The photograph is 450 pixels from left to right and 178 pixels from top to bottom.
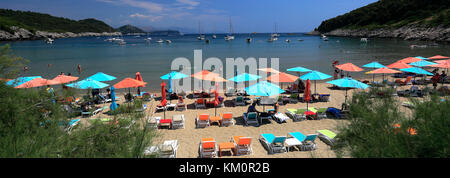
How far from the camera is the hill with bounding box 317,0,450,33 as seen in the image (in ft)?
217

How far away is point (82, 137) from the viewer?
4.16 metres

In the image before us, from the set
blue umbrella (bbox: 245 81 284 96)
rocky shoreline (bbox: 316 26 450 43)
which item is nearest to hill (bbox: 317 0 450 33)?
rocky shoreline (bbox: 316 26 450 43)

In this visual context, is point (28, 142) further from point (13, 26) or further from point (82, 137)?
point (13, 26)

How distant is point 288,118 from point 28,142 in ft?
29.9

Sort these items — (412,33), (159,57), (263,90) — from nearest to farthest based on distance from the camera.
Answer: (263,90), (159,57), (412,33)

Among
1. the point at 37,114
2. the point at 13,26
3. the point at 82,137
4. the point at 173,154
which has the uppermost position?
the point at 13,26

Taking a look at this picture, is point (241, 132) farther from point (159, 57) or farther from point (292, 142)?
point (159, 57)

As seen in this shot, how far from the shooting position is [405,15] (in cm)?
8519

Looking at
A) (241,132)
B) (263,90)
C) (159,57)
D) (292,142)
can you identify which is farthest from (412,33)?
(292,142)

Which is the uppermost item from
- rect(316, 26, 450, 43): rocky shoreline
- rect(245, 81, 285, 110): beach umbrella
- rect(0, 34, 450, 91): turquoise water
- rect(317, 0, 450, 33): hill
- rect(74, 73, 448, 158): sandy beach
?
rect(317, 0, 450, 33): hill

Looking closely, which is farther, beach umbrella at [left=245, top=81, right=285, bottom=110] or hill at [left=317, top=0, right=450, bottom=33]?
hill at [left=317, top=0, right=450, bottom=33]

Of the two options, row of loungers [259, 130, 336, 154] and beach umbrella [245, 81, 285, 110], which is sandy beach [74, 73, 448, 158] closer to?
row of loungers [259, 130, 336, 154]
